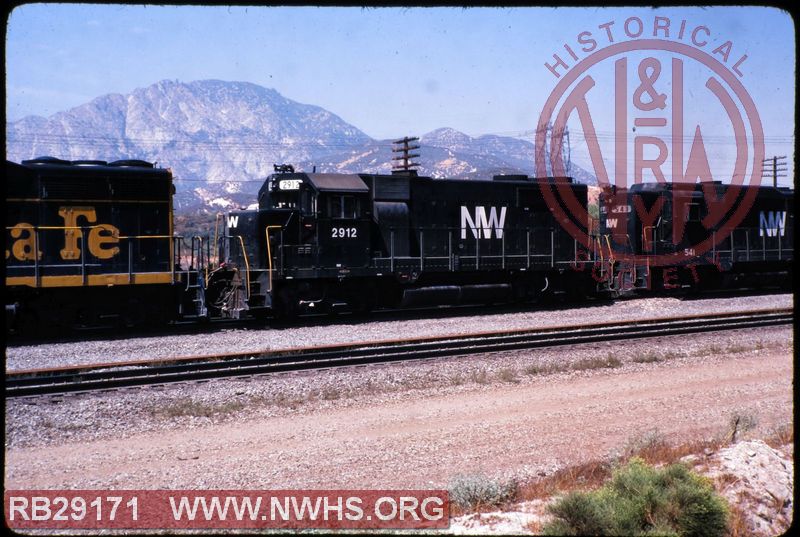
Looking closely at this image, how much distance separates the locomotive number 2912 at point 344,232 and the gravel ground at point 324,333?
2.25 meters

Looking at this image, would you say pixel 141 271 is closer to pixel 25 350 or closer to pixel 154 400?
pixel 25 350

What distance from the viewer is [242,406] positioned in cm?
895

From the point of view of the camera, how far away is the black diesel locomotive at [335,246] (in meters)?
13.9

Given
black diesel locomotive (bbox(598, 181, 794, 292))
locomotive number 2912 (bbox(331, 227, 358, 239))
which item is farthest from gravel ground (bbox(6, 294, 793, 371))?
locomotive number 2912 (bbox(331, 227, 358, 239))

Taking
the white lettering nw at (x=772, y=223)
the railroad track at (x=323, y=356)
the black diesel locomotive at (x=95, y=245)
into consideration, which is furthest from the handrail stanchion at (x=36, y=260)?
the white lettering nw at (x=772, y=223)

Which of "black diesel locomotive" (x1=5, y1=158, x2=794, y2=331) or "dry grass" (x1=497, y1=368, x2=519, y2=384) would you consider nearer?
"dry grass" (x1=497, y1=368, x2=519, y2=384)

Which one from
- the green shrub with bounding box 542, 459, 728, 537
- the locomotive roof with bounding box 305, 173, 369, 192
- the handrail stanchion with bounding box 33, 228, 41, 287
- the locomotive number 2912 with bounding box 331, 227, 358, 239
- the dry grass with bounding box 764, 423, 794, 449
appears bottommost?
A: the dry grass with bounding box 764, 423, 794, 449

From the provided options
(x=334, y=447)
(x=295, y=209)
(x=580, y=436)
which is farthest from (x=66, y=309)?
(x=580, y=436)

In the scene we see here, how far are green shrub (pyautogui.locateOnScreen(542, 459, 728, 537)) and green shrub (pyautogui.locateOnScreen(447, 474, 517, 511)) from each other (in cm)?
82

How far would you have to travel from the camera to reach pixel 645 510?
5.38m

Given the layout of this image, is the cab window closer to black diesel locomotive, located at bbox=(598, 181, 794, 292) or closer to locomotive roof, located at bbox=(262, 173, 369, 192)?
locomotive roof, located at bbox=(262, 173, 369, 192)

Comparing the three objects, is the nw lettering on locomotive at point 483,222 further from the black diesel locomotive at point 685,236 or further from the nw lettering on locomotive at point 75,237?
the nw lettering on locomotive at point 75,237

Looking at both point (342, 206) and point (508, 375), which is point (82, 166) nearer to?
point (342, 206)

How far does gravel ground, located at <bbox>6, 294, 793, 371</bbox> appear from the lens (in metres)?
12.4
